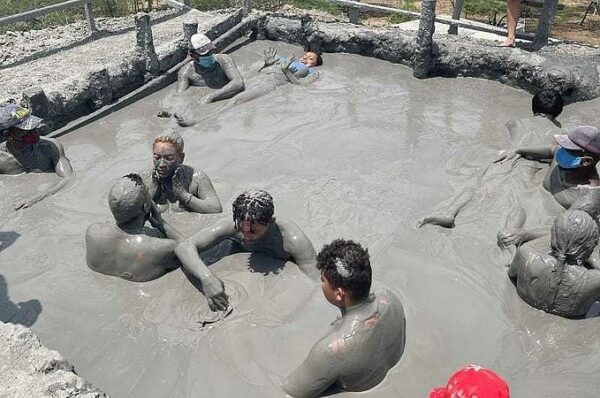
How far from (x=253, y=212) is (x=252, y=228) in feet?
0.42

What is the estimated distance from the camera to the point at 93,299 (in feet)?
13.7

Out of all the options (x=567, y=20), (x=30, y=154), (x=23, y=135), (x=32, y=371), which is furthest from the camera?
(x=567, y=20)

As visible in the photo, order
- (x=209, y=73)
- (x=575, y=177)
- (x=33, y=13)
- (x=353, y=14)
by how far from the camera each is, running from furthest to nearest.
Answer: (x=353, y=14) < (x=33, y=13) < (x=209, y=73) < (x=575, y=177)

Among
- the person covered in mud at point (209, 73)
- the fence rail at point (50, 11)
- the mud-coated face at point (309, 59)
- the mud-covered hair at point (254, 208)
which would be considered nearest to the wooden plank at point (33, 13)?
the fence rail at point (50, 11)

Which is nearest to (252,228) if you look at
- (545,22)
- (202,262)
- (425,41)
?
(202,262)

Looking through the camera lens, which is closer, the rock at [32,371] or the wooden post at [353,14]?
the rock at [32,371]

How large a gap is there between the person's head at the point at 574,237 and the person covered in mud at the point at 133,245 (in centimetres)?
264

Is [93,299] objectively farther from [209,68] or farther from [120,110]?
[209,68]

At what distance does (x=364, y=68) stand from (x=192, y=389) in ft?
20.8

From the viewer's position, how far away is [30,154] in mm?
5668

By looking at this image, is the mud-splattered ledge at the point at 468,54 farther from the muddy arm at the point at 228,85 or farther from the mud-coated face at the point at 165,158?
the mud-coated face at the point at 165,158

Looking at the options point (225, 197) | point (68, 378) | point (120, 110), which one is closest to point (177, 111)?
point (120, 110)

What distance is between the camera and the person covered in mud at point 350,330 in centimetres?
282

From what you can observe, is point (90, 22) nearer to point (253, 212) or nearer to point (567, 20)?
point (253, 212)
